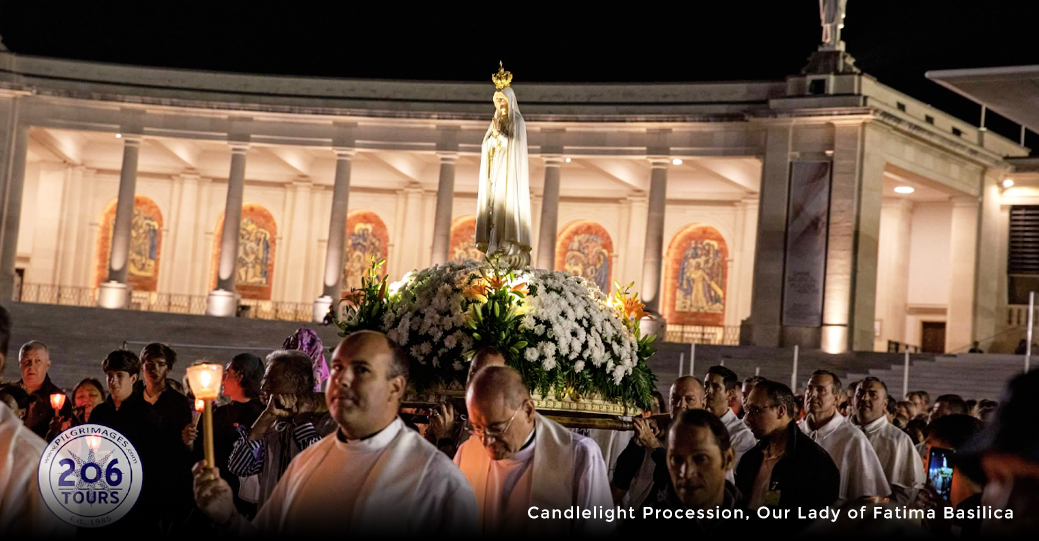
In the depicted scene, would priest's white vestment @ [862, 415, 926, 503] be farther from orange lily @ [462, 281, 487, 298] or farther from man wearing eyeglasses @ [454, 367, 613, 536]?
man wearing eyeglasses @ [454, 367, 613, 536]

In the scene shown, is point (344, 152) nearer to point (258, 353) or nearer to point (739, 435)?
point (258, 353)

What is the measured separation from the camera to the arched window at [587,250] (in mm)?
46625

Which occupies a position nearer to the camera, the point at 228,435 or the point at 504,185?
the point at 228,435

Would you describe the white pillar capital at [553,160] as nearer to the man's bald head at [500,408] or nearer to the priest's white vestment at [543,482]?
the priest's white vestment at [543,482]

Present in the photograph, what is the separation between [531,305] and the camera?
9.20m

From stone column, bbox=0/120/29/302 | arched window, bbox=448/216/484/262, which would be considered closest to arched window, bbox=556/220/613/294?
arched window, bbox=448/216/484/262

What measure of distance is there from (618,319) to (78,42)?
44.6 meters


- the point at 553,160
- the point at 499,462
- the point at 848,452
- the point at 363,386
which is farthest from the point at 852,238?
the point at 363,386

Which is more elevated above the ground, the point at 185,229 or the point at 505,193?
the point at 185,229

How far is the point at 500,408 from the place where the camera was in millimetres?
6289

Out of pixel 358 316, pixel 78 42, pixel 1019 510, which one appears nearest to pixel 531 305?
pixel 358 316

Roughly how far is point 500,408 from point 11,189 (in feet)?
122

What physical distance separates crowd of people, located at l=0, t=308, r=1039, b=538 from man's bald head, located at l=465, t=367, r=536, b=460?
0.04 ft

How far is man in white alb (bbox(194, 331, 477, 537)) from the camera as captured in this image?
5098 mm
